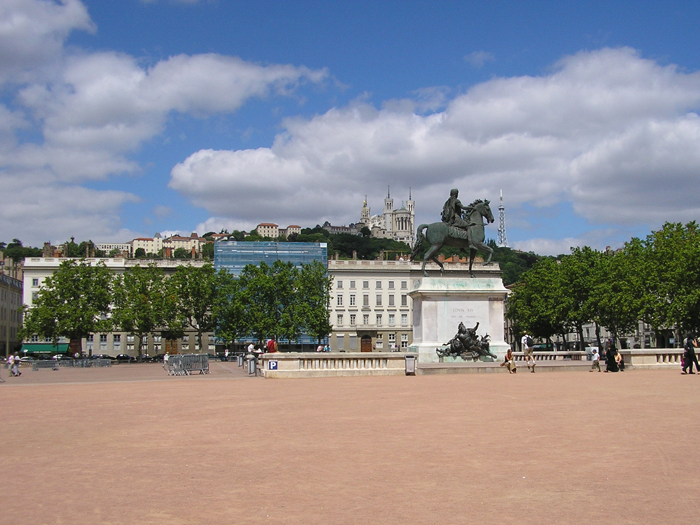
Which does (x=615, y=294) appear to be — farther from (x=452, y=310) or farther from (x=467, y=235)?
(x=452, y=310)

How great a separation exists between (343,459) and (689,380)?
18.7 m

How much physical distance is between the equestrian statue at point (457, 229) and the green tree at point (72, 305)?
52000mm

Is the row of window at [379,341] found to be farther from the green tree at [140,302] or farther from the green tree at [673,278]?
the green tree at [673,278]

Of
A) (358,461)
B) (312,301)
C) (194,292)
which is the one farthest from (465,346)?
(194,292)

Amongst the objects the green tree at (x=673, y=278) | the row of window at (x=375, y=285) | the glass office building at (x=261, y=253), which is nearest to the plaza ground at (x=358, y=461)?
the green tree at (x=673, y=278)

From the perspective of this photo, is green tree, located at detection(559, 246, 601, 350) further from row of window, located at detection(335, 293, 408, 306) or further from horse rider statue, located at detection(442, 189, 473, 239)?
horse rider statue, located at detection(442, 189, 473, 239)

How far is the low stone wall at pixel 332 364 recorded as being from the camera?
2817 cm

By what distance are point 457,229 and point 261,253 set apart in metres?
75.3

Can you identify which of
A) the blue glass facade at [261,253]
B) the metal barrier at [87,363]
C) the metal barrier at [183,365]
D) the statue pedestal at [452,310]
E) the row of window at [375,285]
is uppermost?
the blue glass facade at [261,253]

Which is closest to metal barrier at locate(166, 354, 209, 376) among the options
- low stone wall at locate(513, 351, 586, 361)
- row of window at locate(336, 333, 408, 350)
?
low stone wall at locate(513, 351, 586, 361)

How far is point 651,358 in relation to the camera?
3219 cm

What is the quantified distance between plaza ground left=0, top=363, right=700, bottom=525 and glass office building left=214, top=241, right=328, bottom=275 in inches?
3455

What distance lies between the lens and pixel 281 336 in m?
83.9

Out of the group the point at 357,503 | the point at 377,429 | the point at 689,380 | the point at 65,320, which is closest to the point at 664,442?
the point at 377,429
